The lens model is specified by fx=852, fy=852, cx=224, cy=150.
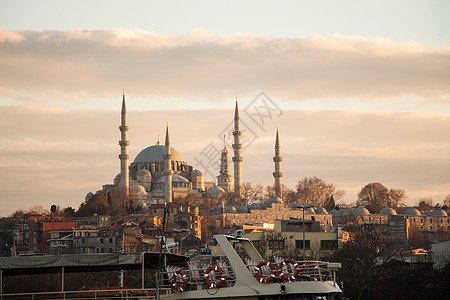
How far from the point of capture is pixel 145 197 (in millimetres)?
157375

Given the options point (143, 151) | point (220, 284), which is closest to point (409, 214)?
point (143, 151)

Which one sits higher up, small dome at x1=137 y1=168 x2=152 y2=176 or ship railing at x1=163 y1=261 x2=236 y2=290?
small dome at x1=137 y1=168 x2=152 y2=176

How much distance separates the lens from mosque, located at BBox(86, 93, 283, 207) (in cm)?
14188

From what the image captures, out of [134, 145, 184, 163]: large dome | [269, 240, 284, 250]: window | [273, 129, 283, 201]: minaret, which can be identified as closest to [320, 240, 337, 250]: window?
[269, 240, 284, 250]: window

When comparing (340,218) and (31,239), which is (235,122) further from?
(31,239)

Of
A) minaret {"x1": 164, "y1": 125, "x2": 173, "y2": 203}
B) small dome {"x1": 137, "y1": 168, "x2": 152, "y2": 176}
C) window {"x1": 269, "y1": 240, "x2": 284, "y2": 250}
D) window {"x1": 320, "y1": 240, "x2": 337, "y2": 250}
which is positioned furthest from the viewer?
small dome {"x1": 137, "y1": 168, "x2": 152, "y2": 176}

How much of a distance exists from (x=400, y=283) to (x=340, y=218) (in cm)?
9477

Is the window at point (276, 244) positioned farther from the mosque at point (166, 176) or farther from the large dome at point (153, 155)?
the large dome at point (153, 155)

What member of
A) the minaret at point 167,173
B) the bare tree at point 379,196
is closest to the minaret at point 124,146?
the minaret at point 167,173

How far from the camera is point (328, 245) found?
6462cm

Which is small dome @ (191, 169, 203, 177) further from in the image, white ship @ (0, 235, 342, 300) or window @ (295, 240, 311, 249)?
white ship @ (0, 235, 342, 300)

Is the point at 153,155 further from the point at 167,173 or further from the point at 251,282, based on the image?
the point at 251,282

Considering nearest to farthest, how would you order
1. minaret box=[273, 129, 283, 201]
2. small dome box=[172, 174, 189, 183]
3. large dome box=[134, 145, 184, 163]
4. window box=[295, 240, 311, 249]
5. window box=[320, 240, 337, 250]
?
window box=[295, 240, 311, 249] < window box=[320, 240, 337, 250] < minaret box=[273, 129, 283, 201] < small dome box=[172, 174, 189, 183] < large dome box=[134, 145, 184, 163]

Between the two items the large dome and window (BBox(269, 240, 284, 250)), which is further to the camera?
the large dome
